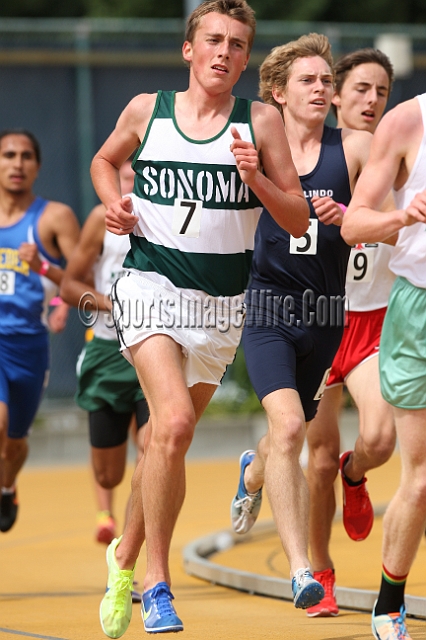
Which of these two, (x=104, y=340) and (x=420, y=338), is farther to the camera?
(x=104, y=340)

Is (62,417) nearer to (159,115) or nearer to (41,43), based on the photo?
(41,43)

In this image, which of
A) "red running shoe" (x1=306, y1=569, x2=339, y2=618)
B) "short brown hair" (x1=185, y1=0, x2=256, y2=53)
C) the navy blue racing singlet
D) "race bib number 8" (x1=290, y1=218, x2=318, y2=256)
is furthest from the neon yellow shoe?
"short brown hair" (x1=185, y1=0, x2=256, y2=53)

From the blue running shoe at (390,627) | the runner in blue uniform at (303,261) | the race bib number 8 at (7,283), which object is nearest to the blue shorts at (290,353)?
the runner in blue uniform at (303,261)

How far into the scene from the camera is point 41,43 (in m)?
14.8

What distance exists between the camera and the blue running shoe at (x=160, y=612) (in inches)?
194

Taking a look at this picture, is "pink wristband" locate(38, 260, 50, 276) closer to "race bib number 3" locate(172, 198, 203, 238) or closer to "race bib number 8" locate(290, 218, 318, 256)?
"race bib number 8" locate(290, 218, 318, 256)

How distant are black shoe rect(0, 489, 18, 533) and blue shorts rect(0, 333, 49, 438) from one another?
45cm

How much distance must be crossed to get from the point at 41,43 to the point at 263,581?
957 cm

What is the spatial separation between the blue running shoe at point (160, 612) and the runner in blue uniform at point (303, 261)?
38.3 inches

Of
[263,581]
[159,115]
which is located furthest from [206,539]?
[159,115]

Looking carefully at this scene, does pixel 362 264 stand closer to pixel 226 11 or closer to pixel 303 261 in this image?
pixel 303 261

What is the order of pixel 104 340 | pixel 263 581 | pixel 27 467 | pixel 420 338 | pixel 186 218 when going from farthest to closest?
1. pixel 27 467
2. pixel 104 340
3. pixel 263 581
4. pixel 186 218
5. pixel 420 338

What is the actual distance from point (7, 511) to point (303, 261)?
11.6ft

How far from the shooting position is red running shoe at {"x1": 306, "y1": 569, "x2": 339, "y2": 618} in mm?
6426
